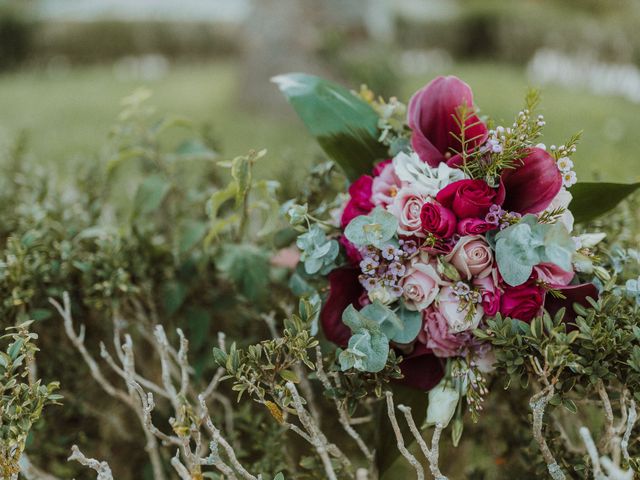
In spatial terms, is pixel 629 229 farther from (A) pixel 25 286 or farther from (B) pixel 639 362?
(A) pixel 25 286

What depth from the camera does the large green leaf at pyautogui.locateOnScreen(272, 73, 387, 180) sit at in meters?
1.17

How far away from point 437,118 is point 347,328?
0.37 m

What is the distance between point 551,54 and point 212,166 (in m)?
7.65

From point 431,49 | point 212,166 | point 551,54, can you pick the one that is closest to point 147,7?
point 431,49

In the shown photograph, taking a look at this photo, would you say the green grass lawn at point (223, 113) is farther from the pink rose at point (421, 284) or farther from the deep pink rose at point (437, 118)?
the pink rose at point (421, 284)

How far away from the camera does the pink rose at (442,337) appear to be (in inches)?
37.6

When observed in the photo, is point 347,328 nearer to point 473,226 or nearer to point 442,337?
point 442,337

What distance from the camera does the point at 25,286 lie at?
3.87 ft

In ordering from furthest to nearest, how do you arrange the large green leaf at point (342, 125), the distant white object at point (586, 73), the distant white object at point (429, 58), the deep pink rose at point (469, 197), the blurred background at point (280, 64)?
the distant white object at point (429, 58), the distant white object at point (586, 73), the blurred background at point (280, 64), the large green leaf at point (342, 125), the deep pink rose at point (469, 197)

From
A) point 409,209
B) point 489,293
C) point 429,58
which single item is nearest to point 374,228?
point 409,209

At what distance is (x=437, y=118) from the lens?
3.46 feet

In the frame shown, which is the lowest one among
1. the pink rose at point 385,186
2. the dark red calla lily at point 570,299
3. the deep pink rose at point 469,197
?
→ the dark red calla lily at point 570,299

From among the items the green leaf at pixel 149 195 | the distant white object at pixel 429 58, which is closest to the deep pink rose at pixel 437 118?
the green leaf at pixel 149 195

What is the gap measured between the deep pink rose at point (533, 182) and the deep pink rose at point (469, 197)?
4 centimetres
